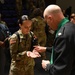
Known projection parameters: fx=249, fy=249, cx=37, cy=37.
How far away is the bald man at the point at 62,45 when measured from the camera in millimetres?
2564

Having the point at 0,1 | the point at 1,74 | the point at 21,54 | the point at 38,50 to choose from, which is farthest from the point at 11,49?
the point at 0,1

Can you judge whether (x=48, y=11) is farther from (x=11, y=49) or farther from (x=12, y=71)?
(x=12, y=71)

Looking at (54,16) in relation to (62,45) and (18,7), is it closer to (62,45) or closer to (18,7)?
(62,45)

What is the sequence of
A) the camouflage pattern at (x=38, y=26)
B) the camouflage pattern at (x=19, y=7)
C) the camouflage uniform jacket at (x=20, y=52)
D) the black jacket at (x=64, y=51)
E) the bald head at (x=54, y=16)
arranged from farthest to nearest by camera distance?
the camouflage pattern at (x=19, y=7), the camouflage pattern at (x=38, y=26), the camouflage uniform jacket at (x=20, y=52), the bald head at (x=54, y=16), the black jacket at (x=64, y=51)

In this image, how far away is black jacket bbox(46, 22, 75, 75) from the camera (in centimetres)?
256

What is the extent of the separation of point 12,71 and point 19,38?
568 millimetres

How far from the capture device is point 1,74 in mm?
5082

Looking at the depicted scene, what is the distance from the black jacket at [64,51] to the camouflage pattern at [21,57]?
141 cm

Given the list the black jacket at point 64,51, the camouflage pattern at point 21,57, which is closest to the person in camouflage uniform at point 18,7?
the camouflage pattern at point 21,57

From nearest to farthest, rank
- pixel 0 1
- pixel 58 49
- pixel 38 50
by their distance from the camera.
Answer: pixel 58 49, pixel 38 50, pixel 0 1

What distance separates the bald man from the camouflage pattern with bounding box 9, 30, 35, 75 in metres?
1.33

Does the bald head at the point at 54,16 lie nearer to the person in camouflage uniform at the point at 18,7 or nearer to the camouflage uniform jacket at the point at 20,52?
the camouflage uniform jacket at the point at 20,52

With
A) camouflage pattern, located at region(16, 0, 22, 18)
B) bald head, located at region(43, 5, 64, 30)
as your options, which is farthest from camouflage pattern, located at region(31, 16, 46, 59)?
bald head, located at region(43, 5, 64, 30)

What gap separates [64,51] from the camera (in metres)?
2.56
